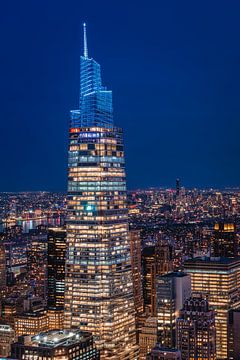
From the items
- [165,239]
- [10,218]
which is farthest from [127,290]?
[10,218]

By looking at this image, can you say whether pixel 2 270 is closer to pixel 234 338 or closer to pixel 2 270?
pixel 2 270

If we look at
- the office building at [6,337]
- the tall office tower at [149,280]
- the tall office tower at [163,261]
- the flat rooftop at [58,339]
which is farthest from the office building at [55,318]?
the flat rooftop at [58,339]

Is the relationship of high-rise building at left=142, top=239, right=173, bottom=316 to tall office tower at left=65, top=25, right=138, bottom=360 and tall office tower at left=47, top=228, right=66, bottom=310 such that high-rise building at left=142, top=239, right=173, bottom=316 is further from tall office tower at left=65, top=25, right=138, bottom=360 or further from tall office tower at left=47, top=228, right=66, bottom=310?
tall office tower at left=65, top=25, right=138, bottom=360

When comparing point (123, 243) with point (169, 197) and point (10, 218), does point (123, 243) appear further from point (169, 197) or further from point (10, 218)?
point (169, 197)

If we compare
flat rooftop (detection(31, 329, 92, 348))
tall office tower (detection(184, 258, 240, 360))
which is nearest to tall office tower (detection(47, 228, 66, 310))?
tall office tower (detection(184, 258, 240, 360))

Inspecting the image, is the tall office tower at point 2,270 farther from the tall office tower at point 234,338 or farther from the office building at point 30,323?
the tall office tower at point 234,338

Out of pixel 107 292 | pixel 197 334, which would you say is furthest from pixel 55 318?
pixel 197 334
